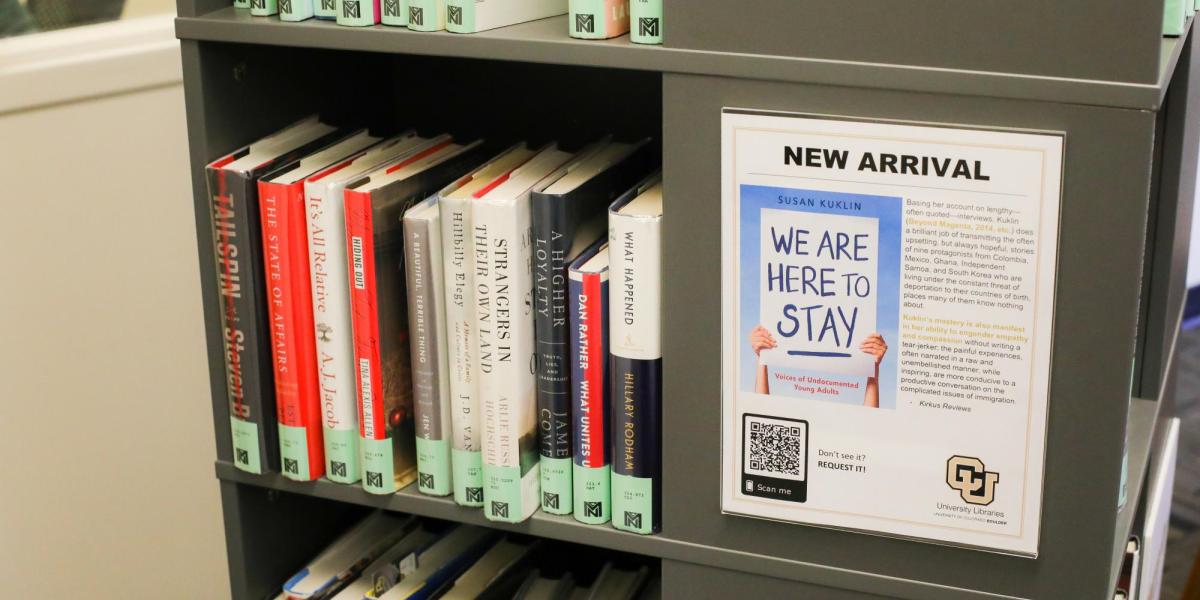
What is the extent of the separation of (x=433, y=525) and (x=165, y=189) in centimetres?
70

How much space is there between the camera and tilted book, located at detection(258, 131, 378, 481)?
1.17 metres

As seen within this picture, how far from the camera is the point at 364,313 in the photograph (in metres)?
1.18

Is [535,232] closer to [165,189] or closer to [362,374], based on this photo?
[362,374]

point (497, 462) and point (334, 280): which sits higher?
point (334, 280)

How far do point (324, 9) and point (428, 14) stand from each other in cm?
12

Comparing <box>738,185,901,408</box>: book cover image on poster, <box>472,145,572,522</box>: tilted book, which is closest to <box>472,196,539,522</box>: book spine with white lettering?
<box>472,145,572,522</box>: tilted book

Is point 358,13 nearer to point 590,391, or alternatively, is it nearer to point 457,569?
point 590,391

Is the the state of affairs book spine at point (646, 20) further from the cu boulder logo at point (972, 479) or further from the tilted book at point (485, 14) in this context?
the cu boulder logo at point (972, 479)

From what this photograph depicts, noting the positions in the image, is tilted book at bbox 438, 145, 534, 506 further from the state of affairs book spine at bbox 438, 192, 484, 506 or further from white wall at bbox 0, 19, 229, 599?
white wall at bbox 0, 19, 229, 599

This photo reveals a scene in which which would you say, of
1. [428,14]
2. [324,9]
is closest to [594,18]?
[428,14]

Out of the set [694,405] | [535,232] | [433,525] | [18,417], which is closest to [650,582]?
[433,525]

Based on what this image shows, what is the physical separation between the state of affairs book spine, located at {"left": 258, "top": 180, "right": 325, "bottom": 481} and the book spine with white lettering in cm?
19

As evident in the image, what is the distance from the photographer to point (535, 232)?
111 centimetres

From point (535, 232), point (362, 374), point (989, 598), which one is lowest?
point (989, 598)
